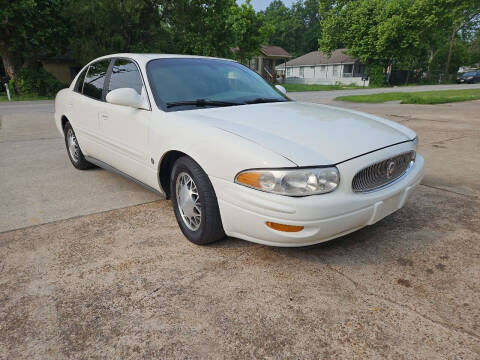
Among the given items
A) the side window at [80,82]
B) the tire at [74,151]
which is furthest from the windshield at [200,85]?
the tire at [74,151]

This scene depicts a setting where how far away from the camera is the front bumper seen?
209cm

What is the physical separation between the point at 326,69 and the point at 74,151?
48757mm

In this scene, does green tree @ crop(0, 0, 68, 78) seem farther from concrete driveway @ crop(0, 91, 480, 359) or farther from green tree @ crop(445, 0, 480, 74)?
green tree @ crop(445, 0, 480, 74)

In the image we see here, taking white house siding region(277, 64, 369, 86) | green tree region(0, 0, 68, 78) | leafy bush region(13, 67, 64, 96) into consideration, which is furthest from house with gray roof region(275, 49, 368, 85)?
leafy bush region(13, 67, 64, 96)

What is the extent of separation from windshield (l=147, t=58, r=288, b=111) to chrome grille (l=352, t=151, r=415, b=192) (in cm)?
138

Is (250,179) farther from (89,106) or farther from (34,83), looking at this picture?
(34,83)

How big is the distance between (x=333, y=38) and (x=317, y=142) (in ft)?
146

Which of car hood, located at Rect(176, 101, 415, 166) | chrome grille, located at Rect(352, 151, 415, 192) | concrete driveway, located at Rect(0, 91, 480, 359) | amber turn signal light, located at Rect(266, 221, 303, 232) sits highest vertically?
car hood, located at Rect(176, 101, 415, 166)

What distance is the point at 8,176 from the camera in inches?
181

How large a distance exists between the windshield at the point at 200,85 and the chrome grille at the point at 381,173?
54.5 inches

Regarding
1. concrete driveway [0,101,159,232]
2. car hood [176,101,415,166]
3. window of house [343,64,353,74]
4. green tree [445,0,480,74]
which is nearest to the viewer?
car hood [176,101,415,166]

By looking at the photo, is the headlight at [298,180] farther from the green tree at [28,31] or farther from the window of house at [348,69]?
the window of house at [348,69]

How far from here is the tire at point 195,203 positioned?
2449 mm

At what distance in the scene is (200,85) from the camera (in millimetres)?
3238
